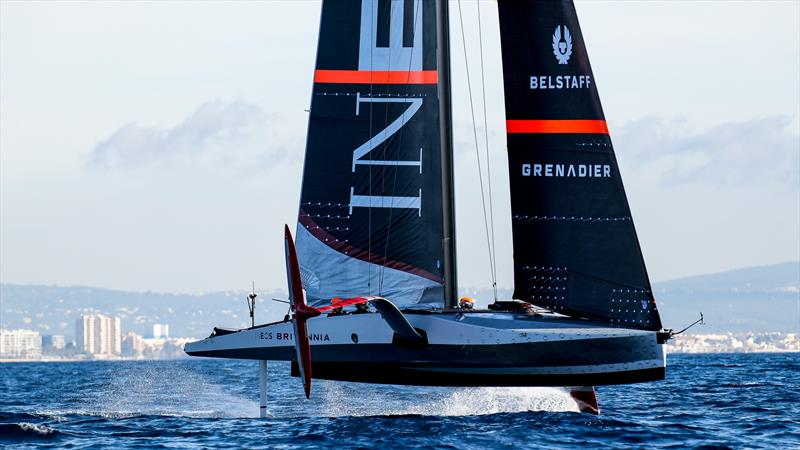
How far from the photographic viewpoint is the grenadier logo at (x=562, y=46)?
28.5m

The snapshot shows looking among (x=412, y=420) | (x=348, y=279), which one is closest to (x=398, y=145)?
(x=348, y=279)

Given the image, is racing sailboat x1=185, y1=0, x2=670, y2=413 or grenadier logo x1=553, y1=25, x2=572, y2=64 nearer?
racing sailboat x1=185, y1=0, x2=670, y2=413

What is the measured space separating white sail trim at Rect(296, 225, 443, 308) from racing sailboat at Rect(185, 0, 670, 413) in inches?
1.2

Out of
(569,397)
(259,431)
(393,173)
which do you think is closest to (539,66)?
(393,173)

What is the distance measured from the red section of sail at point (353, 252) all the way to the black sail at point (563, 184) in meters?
2.05

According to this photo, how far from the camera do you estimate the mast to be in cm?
2950

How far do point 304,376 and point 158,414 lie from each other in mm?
4800

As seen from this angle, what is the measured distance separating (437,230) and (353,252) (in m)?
1.85

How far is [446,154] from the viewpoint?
2978 cm

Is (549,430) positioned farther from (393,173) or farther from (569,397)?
(393,173)

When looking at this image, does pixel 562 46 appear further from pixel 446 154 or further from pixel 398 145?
pixel 398 145

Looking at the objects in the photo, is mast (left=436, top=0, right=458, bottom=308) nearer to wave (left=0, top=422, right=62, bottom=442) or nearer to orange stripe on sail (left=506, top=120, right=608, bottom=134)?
orange stripe on sail (left=506, top=120, right=608, bottom=134)

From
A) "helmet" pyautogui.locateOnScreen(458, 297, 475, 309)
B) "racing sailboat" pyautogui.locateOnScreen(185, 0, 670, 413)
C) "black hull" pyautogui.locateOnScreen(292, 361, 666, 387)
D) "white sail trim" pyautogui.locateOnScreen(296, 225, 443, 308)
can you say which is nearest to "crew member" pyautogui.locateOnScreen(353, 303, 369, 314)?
"racing sailboat" pyautogui.locateOnScreen(185, 0, 670, 413)

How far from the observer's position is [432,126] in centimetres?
2970
